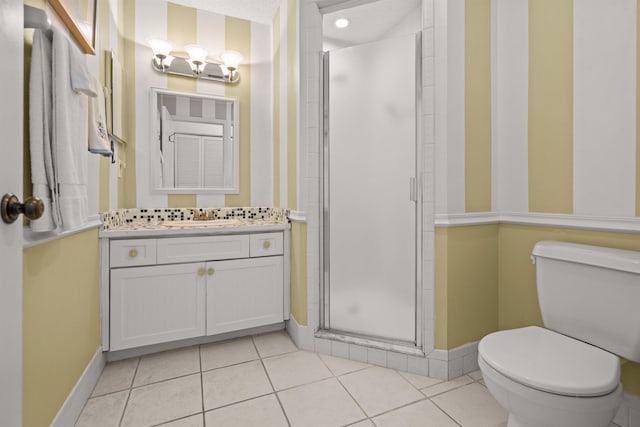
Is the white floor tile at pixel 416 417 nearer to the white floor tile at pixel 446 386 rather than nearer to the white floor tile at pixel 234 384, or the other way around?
the white floor tile at pixel 446 386

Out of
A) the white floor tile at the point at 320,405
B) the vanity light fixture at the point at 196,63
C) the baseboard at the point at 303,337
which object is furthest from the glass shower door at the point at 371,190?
the vanity light fixture at the point at 196,63

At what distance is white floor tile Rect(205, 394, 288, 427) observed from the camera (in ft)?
4.83

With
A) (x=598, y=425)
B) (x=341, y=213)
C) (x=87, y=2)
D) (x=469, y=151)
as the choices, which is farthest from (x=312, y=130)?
(x=598, y=425)

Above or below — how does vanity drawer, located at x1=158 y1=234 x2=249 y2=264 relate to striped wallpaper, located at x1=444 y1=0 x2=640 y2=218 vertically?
below

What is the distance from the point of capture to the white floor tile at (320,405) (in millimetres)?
1491

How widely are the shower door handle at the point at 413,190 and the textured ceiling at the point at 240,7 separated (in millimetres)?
1840

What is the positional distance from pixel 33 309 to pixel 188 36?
2348mm

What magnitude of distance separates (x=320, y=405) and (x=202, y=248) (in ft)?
3.93

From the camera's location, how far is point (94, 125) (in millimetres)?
1506

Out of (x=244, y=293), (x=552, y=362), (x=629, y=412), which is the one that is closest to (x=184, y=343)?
(x=244, y=293)

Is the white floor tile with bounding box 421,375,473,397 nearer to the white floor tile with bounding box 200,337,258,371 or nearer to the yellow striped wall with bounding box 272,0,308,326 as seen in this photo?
the yellow striped wall with bounding box 272,0,308,326

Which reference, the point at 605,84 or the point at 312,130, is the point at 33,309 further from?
the point at 605,84

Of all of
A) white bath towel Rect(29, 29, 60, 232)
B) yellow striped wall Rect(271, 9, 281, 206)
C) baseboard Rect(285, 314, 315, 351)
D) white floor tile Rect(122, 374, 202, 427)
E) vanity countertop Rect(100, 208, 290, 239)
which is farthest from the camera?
yellow striped wall Rect(271, 9, 281, 206)

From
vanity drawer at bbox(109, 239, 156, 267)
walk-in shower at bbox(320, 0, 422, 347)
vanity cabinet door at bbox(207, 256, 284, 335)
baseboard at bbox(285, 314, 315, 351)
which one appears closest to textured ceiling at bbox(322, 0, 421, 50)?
walk-in shower at bbox(320, 0, 422, 347)
